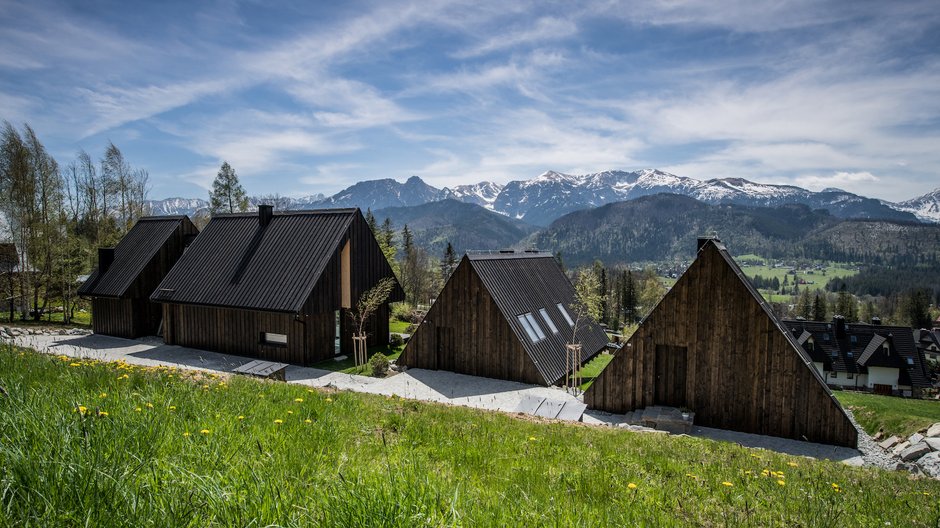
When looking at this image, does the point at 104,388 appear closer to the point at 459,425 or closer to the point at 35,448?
the point at 35,448

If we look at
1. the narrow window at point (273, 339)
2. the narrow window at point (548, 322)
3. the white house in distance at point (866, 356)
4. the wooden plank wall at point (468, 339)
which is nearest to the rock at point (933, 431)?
the wooden plank wall at point (468, 339)

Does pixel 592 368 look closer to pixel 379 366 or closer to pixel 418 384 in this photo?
pixel 418 384

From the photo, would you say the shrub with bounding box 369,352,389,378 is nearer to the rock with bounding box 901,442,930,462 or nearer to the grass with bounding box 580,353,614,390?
the grass with bounding box 580,353,614,390

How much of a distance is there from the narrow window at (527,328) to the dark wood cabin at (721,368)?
4309mm

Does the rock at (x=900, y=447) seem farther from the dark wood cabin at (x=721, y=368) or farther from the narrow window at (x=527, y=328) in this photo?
the narrow window at (x=527, y=328)

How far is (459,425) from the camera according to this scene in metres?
7.31

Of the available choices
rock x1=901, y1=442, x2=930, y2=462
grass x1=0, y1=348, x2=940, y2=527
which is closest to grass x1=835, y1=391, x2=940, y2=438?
rock x1=901, y1=442, x2=930, y2=462

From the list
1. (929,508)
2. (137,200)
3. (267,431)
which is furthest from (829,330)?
(137,200)

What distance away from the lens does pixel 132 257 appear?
27.5 m

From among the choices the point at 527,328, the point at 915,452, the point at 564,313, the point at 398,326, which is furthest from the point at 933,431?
the point at 398,326

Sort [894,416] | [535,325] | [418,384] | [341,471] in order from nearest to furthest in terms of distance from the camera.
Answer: [341,471] < [894,416] < [418,384] < [535,325]

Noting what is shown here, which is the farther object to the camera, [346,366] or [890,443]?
[346,366]

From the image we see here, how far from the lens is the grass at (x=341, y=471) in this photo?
2.62 metres

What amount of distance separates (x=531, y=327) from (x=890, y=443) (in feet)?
39.0
